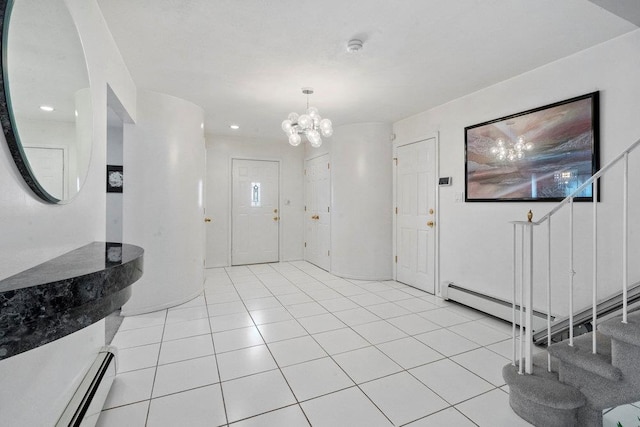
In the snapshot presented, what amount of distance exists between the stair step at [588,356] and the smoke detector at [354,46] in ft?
8.21

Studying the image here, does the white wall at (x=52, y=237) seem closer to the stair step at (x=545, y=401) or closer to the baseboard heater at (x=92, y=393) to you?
the baseboard heater at (x=92, y=393)

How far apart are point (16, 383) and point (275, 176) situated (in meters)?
5.50

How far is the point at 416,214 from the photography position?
14.5ft

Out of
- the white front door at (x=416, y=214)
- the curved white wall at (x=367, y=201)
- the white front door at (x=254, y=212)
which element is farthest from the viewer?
the white front door at (x=254, y=212)

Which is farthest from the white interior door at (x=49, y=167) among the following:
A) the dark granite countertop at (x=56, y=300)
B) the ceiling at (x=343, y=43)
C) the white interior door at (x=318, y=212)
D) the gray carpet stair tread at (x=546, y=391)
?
the white interior door at (x=318, y=212)

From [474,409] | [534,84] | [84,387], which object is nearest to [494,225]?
[534,84]

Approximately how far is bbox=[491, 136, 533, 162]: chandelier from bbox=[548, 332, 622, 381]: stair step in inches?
70.4

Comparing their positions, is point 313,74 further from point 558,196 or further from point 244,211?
point 244,211

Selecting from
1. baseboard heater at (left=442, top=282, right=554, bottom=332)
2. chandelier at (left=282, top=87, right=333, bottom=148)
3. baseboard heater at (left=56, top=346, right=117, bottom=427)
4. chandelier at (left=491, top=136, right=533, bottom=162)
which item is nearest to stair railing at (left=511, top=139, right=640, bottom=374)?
baseboard heater at (left=442, top=282, right=554, bottom=332)

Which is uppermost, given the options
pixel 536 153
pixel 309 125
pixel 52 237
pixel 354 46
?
pixel 354 46

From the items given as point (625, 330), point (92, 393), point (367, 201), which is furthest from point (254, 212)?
point (625, 330)

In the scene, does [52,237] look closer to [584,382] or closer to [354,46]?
[354,46]

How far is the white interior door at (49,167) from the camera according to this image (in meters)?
1.07

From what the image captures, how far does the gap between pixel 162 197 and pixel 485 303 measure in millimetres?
3878
